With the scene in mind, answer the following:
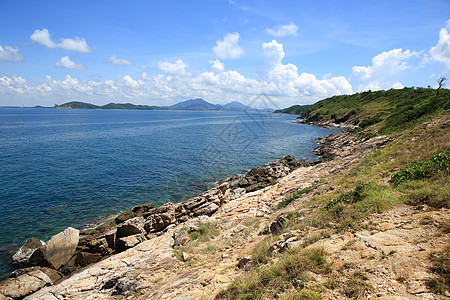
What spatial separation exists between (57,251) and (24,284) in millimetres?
2867

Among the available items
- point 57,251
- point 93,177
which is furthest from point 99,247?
point 93,177

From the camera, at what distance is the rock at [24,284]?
12656 millimetres

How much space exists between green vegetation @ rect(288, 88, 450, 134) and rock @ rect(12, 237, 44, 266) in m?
42.2

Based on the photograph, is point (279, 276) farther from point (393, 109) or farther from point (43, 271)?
point (393, 109)

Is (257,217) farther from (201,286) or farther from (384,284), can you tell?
(384,284)

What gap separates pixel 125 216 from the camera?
69.1ft

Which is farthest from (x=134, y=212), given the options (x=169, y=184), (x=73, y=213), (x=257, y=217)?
(x=257, y=217)

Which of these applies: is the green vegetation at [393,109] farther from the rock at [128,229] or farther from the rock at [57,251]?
the rock at [57,251]

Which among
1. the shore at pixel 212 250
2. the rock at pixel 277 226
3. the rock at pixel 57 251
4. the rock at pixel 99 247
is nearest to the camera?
the shore at pixel 212 250

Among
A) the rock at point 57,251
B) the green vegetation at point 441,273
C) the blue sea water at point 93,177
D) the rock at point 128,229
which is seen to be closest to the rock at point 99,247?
the rock at point 128,229

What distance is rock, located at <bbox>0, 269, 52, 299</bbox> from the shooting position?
1266cm

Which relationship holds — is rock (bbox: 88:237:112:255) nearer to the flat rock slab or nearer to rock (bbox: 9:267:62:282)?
the flat rock slab

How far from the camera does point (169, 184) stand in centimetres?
3047

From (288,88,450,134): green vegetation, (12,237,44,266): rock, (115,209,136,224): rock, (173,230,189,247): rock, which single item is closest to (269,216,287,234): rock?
(173,230,189,247): rock
